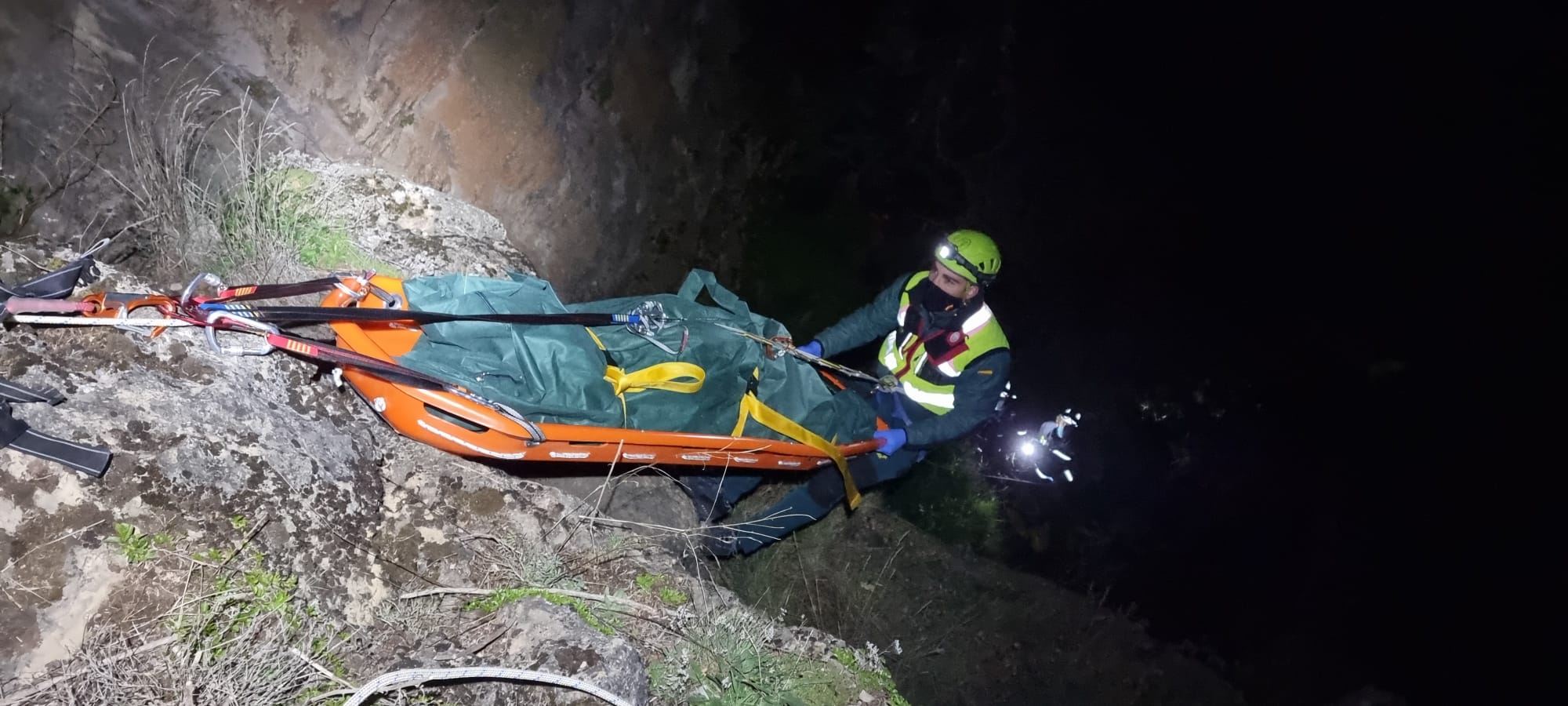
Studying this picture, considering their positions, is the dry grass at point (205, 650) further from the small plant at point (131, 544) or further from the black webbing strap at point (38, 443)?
the black webbing strap at point (38, 443)

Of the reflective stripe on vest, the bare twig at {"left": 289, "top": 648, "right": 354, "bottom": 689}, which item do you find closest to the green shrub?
the reflective stripe on vest

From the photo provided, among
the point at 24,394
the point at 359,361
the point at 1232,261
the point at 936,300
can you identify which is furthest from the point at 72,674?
the point at 1232,261

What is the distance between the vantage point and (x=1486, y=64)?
424cm

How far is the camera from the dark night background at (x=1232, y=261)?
448 centimetres

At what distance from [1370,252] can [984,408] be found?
2876 mm

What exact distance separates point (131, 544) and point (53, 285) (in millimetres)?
793

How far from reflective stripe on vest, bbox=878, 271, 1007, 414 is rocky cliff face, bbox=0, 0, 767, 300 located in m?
1.42

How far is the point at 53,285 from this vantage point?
184 centimetres

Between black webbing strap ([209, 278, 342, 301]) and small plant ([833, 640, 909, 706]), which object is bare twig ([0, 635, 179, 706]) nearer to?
black webbing strap ([209, 278, 342, 301])

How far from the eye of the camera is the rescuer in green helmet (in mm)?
3625

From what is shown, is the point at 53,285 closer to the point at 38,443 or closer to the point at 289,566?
the point at 38,443

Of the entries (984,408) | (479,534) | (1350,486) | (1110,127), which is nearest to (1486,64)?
(1110,127)

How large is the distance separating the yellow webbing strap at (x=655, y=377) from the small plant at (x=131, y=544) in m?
1.21

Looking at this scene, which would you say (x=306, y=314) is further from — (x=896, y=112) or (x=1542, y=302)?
(x=1542, y=302)
